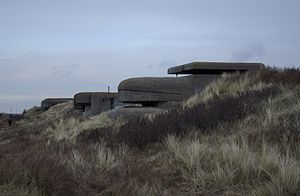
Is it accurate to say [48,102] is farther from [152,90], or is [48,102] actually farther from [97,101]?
[152,90]

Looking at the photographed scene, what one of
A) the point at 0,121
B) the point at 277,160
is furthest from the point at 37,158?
the point at 0,121

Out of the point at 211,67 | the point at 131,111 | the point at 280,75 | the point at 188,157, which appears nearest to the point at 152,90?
the point at 131,111

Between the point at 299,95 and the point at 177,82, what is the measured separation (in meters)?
7.37

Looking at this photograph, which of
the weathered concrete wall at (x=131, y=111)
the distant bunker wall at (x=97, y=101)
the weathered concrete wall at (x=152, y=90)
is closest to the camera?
the weathered concrete wall at (x=131, y=111)

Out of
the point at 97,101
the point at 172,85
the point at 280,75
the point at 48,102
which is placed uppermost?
the point at 280,75

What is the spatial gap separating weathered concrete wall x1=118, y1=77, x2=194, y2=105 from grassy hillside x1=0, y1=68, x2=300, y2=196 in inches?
208

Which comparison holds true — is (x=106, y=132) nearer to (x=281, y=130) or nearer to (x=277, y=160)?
(x=281, y=130)

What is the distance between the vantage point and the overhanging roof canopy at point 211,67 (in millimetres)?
18438

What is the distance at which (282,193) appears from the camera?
5.85 m

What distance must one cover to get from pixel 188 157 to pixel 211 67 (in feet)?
36.1

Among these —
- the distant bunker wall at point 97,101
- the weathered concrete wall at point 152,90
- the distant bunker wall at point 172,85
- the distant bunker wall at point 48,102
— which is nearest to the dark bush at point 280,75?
the distant bunker wall at point 172,85

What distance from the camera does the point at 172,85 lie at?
18.5 metres

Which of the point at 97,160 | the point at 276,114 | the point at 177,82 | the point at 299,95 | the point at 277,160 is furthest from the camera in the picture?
the point at 177,82

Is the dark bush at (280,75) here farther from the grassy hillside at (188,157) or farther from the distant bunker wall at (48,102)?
the distant bunker wall at (48,102)
